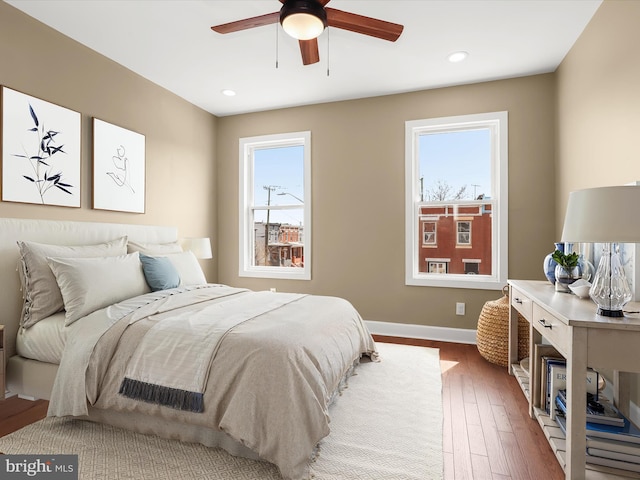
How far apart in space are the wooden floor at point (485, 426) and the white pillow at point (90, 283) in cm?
72

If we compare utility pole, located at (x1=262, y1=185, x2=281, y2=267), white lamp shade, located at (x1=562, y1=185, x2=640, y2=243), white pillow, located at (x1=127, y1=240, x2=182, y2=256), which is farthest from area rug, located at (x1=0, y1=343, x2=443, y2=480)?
utility pole, located at (x1=262, y1=185, x2=281, y2=267)

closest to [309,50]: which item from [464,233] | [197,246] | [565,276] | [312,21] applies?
[312,21]

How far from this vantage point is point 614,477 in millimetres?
1646

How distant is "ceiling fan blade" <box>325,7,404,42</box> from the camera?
203 centimetres

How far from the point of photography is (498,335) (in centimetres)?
313

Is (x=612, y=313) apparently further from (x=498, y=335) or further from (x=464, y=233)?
(x=464, y=233)

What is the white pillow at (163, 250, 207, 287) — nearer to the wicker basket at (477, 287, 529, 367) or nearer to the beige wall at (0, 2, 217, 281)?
the beige wall at (0, 2, 217, 281)

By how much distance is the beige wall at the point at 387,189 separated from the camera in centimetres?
363

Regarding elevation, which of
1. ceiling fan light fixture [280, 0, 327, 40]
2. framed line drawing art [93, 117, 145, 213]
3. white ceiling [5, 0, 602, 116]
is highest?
white ceiling [5, 0, 602, 116]

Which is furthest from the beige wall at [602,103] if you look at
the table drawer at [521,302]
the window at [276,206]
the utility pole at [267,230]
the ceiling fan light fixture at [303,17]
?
the utility pole at [267,230]

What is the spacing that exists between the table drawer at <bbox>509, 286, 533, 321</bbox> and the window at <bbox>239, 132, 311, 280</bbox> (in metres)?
2.33

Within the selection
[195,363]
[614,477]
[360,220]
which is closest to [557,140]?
[360,220]

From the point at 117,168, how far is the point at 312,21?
2.42m

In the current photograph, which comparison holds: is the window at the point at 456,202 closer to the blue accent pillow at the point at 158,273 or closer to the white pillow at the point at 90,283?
the blue accent pillow at the point at 158,273
